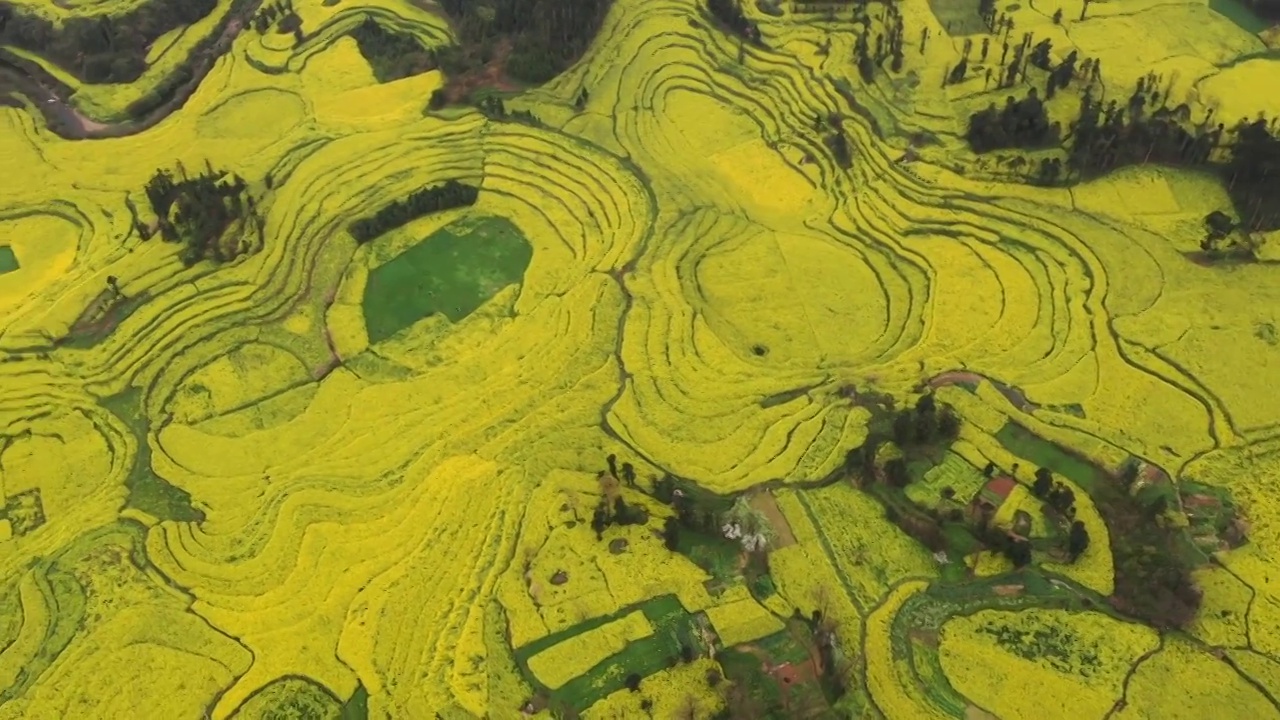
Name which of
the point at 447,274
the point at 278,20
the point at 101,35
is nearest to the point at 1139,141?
the point at 447,274

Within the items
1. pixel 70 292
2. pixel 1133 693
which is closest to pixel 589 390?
pixel 1133 693

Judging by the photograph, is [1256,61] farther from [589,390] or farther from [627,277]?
[589,390]

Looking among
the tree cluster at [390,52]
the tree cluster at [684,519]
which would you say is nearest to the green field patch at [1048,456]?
the tree cluster at [684,519]

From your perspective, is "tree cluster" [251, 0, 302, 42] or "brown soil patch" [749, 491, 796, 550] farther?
"tree cluster" [251, 0, 302, 42]

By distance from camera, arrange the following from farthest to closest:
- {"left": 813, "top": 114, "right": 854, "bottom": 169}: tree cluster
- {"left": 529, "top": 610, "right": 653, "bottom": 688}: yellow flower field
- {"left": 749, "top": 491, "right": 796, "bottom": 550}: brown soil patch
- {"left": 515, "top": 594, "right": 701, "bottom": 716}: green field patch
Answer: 1. {"left": 813, "top": 114, "right": 854, "bottom": 169}: tree cluster
2. {"left": 749, "top": 491, "right": 796, "bottom": 550}: brown soil patch
3. {"left": 529, "top": 610, "right": 653, "bottom": 688}: yellow flower field
4. {"left": 515, "top": 594, "right": 701, "bottom": 716}: green field patch

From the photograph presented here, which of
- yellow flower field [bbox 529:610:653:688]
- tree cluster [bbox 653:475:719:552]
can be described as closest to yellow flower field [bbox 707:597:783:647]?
yellow flower field [bbox 529:610:653:688]

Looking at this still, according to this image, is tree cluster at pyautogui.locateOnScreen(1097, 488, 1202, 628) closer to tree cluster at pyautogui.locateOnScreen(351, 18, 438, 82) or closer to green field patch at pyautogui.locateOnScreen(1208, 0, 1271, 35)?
green field patch at pyautogui.locateOnScreen(1208, 0, 1271, 35)

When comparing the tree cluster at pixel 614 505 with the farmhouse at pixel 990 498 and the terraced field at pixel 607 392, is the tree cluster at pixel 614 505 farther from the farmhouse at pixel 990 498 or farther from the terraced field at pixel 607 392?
the farmhouse at pixel 990 498
